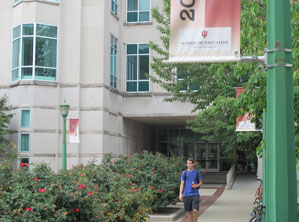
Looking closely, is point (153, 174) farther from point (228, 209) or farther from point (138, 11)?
point (138, 11)

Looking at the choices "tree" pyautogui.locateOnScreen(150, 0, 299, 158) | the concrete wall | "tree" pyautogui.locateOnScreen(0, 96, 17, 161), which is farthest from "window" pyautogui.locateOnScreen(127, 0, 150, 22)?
"tree" pyautogui.locateOnScreen(150, 0, 299, 158)

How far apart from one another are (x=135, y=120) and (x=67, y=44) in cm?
901

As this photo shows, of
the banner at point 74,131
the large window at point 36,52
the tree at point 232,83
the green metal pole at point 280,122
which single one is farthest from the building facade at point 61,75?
the green metal pole at point 280,122

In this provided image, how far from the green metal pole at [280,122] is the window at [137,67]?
90.6 feet

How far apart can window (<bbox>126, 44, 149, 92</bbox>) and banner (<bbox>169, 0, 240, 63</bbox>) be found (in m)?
26.7

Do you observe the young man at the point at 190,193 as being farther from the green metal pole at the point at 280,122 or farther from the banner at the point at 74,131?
the green metal pole at the point at 280,122

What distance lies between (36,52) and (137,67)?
7631 millimetres

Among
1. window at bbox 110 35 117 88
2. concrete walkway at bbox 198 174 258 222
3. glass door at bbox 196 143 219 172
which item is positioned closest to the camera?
concrete walkway at bbox 198 174 258 222

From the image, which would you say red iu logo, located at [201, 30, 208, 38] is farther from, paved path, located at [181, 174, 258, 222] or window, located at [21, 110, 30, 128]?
window, located at [21, 110, 30, 128]

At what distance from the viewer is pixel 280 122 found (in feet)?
14.0

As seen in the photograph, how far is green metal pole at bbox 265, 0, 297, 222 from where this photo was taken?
420cm

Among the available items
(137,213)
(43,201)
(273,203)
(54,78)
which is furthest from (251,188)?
(273,203)

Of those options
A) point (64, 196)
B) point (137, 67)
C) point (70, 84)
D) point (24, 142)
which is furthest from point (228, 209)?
point (137, 67)

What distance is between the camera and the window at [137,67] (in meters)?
32.1
